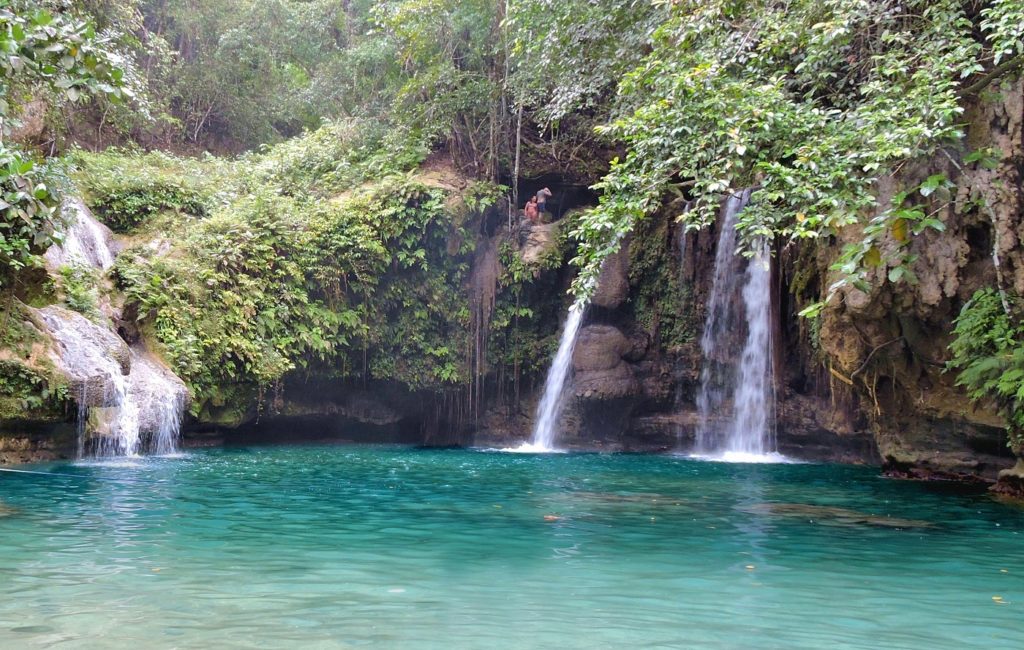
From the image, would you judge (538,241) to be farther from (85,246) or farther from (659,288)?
(85,246)

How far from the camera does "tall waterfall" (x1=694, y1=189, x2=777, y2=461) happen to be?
18.0 metres

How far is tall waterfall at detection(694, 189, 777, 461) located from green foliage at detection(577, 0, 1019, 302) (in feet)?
23.3

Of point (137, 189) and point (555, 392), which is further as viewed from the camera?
point (555, 392)

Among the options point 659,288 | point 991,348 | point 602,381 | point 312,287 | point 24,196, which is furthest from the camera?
point 659,288

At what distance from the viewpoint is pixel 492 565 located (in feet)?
20.0

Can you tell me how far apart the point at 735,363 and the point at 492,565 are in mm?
13474

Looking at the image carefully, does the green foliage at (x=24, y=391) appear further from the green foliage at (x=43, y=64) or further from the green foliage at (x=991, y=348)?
the green foliage at (x=991, y=348)

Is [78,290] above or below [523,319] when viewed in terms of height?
below

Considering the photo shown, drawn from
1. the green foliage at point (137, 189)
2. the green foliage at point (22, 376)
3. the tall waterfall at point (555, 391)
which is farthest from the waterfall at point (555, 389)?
the green foliage at point (22, 376)

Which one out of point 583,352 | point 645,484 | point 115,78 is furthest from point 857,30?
point 583,352

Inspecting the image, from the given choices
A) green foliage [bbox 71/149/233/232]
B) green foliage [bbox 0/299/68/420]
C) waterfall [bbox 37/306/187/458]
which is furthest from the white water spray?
green foliage [bbox 0/299/68/420]

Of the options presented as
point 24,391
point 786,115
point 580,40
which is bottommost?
point 24,391

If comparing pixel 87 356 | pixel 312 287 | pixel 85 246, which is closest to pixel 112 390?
pixel 87 356

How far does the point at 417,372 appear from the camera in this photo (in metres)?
20.4
